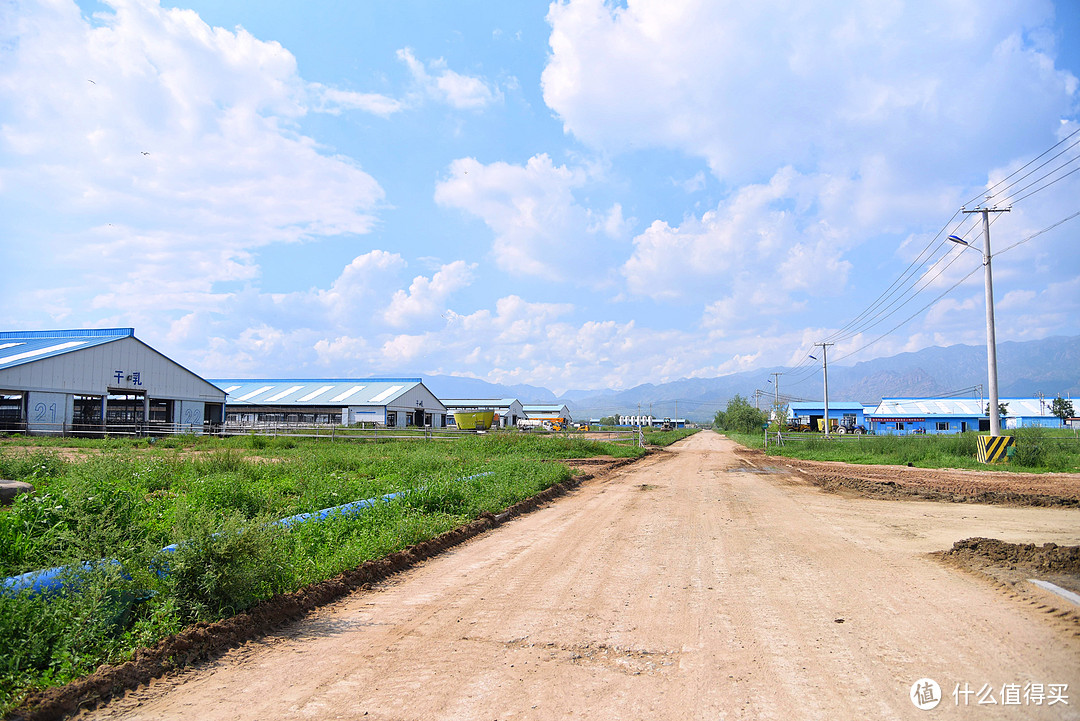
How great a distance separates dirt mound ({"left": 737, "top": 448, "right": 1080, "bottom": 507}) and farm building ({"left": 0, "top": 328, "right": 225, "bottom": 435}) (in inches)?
1448

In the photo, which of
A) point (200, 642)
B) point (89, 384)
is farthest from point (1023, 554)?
point (89, 384)

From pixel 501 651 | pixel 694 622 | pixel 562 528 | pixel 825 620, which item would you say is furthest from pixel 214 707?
pixel 562 528

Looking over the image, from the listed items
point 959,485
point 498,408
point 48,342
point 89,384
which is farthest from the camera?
point 498,408

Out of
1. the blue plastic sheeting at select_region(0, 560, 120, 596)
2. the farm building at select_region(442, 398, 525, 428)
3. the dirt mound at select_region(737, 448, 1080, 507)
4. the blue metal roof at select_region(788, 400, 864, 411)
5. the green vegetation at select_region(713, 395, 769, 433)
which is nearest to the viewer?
the blue plastic sheeting at select_region(0, 560, 120, 596)

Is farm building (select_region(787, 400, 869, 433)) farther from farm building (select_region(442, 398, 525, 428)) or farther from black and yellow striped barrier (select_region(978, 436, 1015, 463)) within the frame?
black and yellow striped barrier (select_region(978, 436, 1015, 463))

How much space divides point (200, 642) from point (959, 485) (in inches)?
737

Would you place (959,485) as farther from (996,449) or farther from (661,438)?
(661,438)

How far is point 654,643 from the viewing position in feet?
15.4

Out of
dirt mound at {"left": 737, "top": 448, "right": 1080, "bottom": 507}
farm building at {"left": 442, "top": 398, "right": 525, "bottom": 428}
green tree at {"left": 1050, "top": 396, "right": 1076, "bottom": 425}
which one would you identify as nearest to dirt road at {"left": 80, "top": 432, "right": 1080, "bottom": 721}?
dirt mound at {"left": 737, "top": 448, "right": 1080, "bottom": 507}

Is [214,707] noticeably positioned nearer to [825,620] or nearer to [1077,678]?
[825,620]

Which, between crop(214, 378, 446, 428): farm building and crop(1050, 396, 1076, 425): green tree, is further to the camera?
crop(1050, 396, 1076, 425): green tree
